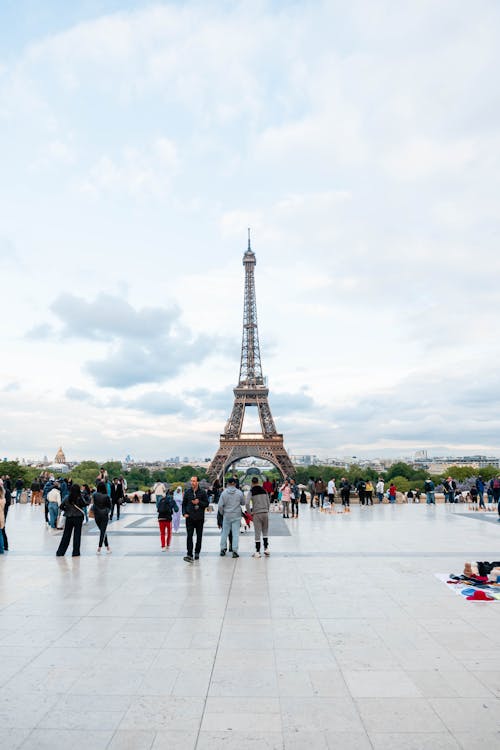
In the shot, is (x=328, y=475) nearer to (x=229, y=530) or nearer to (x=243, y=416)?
(x=243, y=416)

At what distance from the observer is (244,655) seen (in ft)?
20.1

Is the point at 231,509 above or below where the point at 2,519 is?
above

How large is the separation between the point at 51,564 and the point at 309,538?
7236 mm

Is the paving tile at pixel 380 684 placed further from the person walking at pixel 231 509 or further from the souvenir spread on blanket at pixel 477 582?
the person walking at pixel 231 509

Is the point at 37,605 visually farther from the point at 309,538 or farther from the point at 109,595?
the point at 309,538

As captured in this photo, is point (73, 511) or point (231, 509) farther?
point (231, 509)

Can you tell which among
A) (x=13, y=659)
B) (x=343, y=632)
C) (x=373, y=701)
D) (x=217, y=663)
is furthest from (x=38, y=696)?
(x=343, y=632)

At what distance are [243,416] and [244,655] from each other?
247 ft

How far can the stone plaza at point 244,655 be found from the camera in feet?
14.6

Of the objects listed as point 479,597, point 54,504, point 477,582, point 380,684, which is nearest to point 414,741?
point 380,684

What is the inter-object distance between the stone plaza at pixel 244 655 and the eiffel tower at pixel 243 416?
62.3 meters

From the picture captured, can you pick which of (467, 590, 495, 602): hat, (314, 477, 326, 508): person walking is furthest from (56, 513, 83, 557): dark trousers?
(314, 477, 326, 508): person walking

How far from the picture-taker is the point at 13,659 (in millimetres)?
5996

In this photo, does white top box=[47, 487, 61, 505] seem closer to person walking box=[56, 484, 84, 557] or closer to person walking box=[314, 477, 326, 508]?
person walking box=[56, 484, 84, 557]
